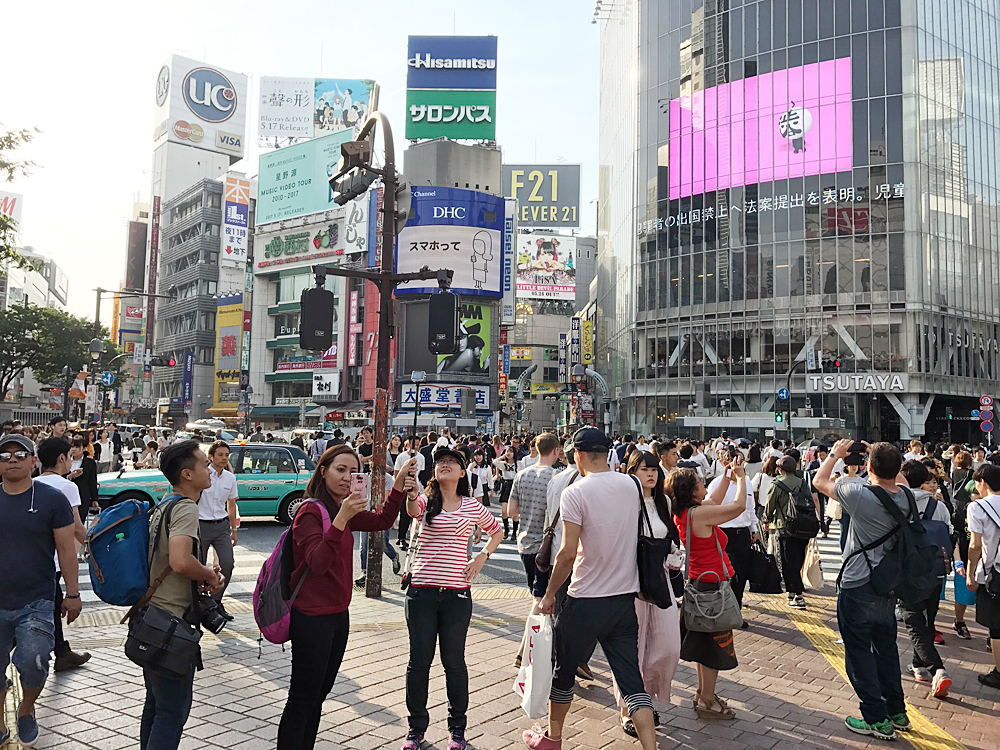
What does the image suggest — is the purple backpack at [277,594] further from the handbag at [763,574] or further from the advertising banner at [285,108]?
the advertising banner at [285,108]

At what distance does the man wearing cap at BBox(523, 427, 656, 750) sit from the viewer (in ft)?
14.2

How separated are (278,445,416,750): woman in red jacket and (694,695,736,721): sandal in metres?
2.90

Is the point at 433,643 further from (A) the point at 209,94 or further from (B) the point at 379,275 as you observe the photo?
(A) the point at 209,94

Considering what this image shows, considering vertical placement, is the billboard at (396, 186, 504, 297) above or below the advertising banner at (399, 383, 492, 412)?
above

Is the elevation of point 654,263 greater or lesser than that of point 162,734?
greater

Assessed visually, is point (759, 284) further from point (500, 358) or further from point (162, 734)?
point (162, 734)

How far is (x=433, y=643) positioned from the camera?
15.3 ft

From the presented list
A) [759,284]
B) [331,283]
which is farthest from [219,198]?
[759,284]

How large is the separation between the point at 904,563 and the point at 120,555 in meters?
4.78

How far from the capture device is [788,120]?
4622 centimetres

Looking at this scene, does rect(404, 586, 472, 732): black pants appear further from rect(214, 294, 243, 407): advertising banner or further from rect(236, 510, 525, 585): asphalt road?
rect(214, 294, 243, 407): advertising banner

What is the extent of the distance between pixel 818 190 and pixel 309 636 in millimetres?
47791

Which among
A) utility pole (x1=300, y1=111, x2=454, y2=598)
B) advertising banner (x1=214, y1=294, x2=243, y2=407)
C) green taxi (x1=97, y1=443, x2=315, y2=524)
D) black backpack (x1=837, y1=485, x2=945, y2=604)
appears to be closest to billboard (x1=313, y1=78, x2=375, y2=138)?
advertising banner (x1=214, y1=294, x2=243, y2=407)

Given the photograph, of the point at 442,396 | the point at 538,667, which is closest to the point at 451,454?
the point at 538,667
